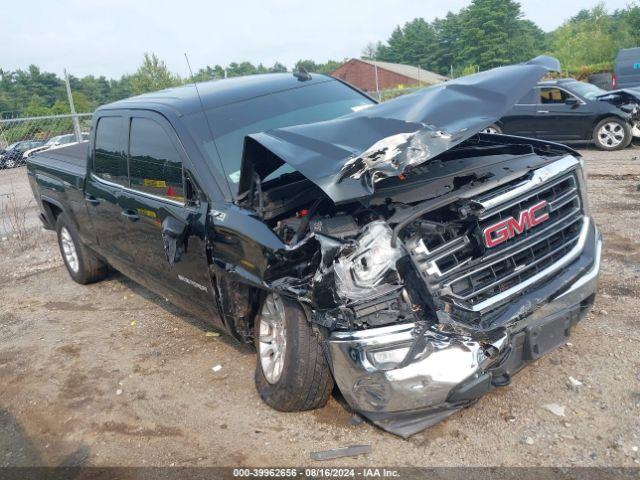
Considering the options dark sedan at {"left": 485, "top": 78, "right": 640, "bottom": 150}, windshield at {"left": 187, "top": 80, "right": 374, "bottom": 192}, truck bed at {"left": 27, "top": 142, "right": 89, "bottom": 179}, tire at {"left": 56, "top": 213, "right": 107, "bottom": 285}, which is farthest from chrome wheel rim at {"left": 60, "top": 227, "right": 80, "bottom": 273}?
dark sedan at {"left": 485, "top": 78, "right": 640, "bottom": 150}

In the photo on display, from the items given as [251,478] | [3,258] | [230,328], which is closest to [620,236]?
[230,328]

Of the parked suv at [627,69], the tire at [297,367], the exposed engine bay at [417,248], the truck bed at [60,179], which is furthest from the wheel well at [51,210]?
the parked suv at [627,69]

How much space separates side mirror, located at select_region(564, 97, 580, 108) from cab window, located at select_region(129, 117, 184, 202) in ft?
32.9

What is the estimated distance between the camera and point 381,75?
49469 millimetres

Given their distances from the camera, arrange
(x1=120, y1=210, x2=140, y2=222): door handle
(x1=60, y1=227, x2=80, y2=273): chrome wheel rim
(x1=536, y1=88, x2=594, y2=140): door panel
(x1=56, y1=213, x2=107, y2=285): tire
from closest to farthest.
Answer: (x1=120, y1=210, x2=140, y2=222): door handle → (x1=56, y1=213, x2=107, y2=285): tire → (x1=60, y1=227, x2=80, y2=273): chrome wheel rim → (x1=536, y1=88, x2=594, y2=140): door panel

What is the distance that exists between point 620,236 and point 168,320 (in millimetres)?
4427

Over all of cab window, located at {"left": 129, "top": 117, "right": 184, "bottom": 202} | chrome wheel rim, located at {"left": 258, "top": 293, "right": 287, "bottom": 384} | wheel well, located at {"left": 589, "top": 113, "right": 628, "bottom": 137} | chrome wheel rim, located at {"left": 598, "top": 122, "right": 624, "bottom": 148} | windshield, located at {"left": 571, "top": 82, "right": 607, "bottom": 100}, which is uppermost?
cab window, located at {"left": 129, "top": 117, "right": 184, "bottom": 202}

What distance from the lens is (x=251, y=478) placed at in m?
2.90

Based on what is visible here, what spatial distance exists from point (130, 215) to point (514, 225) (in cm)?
292

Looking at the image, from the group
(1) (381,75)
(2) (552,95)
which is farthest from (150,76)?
(2) (552,95)

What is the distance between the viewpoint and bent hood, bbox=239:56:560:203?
9.21 ft

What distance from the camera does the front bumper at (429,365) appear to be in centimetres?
265

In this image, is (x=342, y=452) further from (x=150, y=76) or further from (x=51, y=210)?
(x=150, y=76)

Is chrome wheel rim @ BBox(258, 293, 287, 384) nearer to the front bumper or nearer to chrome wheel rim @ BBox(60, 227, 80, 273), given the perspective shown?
the front bumper
